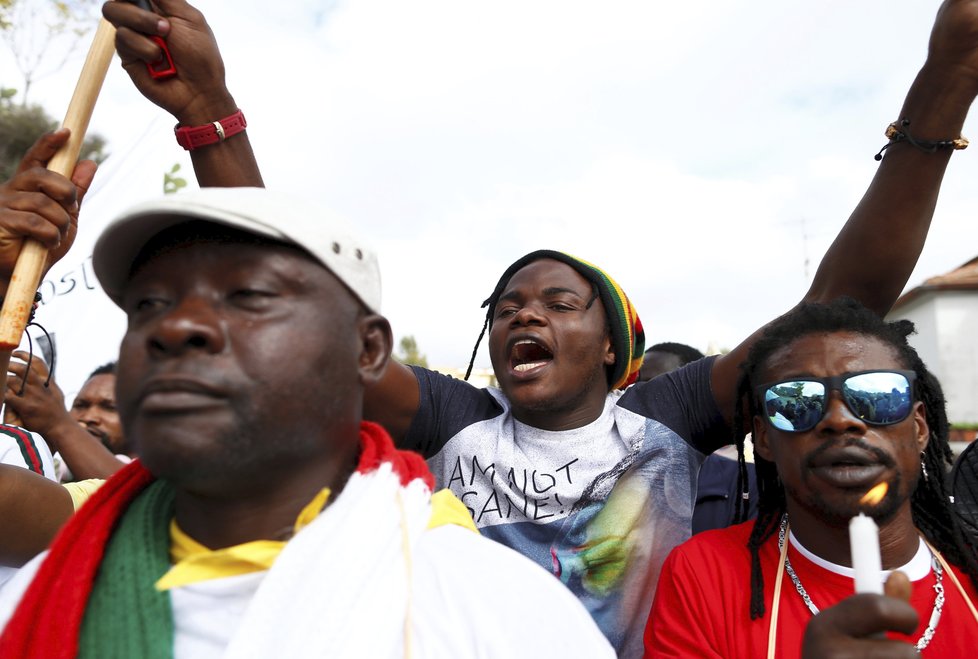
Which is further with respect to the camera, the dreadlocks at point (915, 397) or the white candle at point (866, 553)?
the dreadlocks at point (915, 397)

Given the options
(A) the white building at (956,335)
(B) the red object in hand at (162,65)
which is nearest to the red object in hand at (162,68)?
(B) the red object in hand at (162,65)

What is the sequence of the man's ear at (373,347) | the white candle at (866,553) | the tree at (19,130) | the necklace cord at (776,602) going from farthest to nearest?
the tree at (19,130), the necklace cord at (776,602), the man's ear at (373,347), the white candle at (866,553)

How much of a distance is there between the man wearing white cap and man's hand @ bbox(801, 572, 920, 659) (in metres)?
0.37

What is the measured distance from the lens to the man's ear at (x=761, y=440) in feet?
7.88

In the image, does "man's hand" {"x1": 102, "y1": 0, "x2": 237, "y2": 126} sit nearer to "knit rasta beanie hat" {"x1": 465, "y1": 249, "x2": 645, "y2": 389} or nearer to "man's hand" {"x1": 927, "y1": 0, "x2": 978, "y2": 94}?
"knit rasta beanie hat" {"x1": 465, "y1": 249, "x2": 645, "y2": 389}

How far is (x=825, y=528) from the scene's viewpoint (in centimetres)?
220

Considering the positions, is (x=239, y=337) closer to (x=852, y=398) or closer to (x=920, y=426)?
(x=852, y=398)

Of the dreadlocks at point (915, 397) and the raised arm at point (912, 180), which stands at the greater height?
the raised arm at point (912, 180)

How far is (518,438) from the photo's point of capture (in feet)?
9.12

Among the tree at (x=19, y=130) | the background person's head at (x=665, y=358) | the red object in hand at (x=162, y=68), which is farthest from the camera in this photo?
the tree at (x=19, y=130)

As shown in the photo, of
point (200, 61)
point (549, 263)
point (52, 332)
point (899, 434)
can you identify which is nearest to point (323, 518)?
point (200, 61)

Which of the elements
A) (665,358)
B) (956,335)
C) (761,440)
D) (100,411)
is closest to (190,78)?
(761,440)

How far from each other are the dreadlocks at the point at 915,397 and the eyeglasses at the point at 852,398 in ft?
0.49

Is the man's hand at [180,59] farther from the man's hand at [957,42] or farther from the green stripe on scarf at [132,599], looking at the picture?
the man's hand at [957,42]
